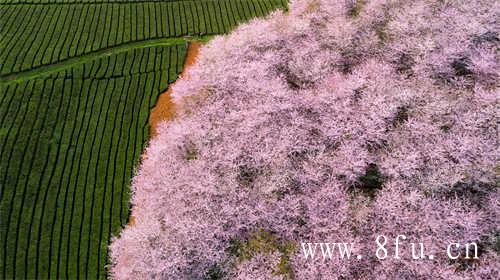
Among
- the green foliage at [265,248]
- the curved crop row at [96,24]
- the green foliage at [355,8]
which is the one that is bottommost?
the green foliage at [265,248]

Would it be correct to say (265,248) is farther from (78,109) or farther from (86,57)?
A: (86,57)

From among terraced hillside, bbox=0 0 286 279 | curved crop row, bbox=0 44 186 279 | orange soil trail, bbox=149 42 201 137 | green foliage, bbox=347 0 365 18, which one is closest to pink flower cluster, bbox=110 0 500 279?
green foliage, bbox=347 0 365 18

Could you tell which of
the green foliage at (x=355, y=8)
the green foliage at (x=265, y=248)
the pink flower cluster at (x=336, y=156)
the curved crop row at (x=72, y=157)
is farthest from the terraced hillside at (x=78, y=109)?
the green foliage at (x=355, y=8)

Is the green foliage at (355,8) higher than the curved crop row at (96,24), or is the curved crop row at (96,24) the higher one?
the green foliage at (355,8)

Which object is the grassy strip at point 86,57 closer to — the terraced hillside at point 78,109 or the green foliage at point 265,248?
the terraced hillside at point 78,109

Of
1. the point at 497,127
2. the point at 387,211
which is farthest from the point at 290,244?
the point at 497,127

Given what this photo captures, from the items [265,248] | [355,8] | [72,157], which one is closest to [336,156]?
[265,248]

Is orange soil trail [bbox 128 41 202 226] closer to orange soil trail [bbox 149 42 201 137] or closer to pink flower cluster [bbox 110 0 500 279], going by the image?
orange soil trail [bbox 149 42 201 137]
